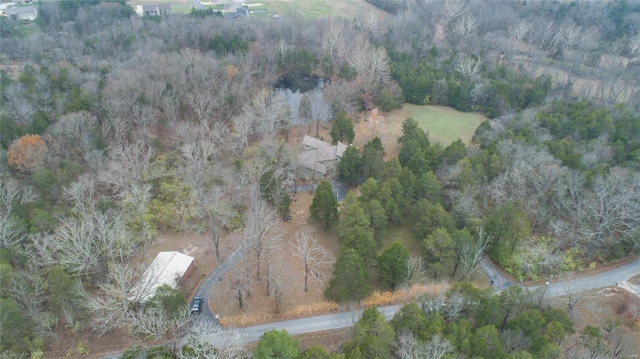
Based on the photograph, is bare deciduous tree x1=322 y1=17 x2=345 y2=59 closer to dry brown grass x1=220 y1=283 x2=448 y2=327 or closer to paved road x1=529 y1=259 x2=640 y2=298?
dry brown grass x1=220 y1=283 x2=448 y2=327

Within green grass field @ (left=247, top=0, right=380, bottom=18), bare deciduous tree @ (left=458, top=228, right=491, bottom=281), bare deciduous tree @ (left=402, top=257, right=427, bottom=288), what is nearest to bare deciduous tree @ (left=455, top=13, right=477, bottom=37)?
green grass field @ (left=247, top=0, right=380, bottom=18)

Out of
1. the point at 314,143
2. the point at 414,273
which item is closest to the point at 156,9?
the point at 314,143

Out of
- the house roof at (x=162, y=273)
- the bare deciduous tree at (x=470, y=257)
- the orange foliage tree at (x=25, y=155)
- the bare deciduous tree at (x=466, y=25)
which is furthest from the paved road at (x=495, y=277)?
the bare deciduous tree at (x=466, y=25)

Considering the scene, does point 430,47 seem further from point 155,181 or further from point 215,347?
point 215,347

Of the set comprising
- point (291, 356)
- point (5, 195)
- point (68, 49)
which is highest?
point (68, 49)

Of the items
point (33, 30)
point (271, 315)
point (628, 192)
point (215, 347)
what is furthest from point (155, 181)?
point (33, 30)

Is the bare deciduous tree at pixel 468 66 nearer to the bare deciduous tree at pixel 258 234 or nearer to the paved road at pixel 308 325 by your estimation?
the bare deciduous tree at pixel 258 234
